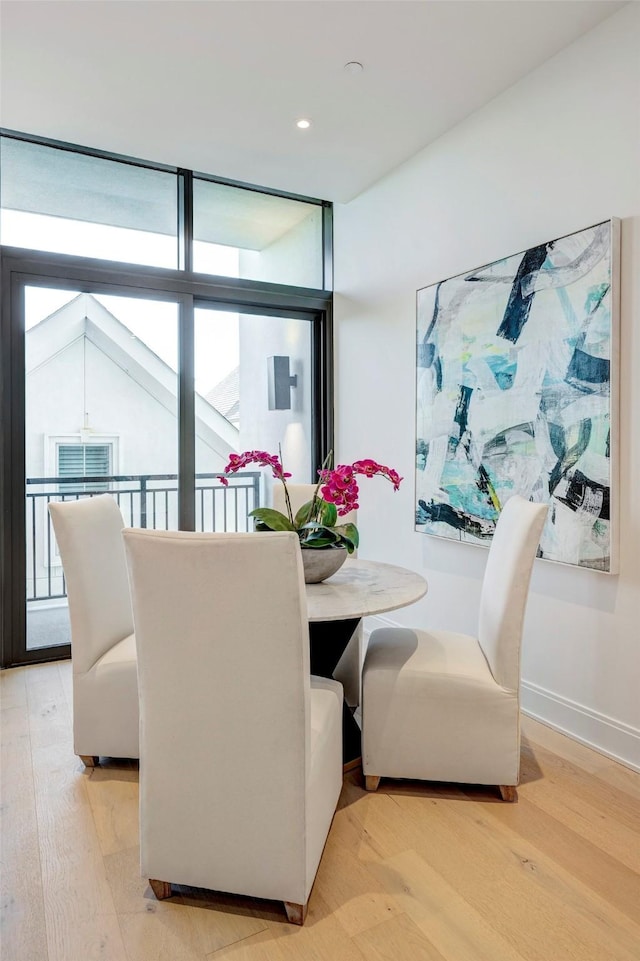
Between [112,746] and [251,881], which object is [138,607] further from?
[112,746]

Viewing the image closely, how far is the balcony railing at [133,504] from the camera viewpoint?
10.8ft

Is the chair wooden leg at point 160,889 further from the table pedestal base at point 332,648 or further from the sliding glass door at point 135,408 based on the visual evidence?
the sliding glass door at point 135,408

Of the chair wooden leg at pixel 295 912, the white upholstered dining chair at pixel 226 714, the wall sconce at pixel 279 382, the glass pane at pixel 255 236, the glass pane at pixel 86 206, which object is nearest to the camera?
the white upholstered dining chair at pixel 226 714

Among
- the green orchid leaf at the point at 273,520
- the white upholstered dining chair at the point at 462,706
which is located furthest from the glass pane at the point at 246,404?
the white upholstered dining chair at the point at 462,706

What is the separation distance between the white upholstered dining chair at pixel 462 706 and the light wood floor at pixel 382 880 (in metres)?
0.11

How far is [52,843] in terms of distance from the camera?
5.82 feet

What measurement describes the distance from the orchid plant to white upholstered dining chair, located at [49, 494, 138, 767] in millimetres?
608

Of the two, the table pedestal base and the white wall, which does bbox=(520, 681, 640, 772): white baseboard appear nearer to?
the white wall

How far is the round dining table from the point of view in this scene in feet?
6.13

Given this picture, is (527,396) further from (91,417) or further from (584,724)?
(91,417)

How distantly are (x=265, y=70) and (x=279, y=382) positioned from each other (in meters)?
1.90

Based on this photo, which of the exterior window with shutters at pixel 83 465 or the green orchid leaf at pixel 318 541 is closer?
the green orchid leaf at pixel 318 541

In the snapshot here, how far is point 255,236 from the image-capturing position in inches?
155

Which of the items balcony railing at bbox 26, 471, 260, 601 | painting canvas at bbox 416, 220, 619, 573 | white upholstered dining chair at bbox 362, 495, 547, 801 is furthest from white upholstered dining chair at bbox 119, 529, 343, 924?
balcony railing at bbox 26, 471, 260, 601
